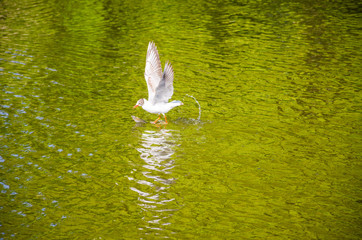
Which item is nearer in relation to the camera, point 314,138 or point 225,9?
point 314,138

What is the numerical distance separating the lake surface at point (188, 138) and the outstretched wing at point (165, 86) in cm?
106

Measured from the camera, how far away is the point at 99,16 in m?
34.9

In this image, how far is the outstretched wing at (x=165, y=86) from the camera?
13.6 meters

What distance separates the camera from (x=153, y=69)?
14.8 meters

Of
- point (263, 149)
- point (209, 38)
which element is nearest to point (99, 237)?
point (263, 149)

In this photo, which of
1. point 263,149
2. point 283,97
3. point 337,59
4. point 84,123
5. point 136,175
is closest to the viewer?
point 136,175

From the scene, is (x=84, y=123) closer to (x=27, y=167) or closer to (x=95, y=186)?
(x=27, y=167)

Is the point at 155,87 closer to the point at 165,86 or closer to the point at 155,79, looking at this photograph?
the point at 155,79

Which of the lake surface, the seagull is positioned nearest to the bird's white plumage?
the seagull

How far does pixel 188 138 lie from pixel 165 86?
6.12 ft

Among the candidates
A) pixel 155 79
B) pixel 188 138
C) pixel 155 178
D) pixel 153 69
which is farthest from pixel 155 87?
pixel 155 178

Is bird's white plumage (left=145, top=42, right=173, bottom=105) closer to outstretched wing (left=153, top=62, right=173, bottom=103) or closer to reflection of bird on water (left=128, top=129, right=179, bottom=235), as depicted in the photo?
outstretched wing (left=153, top=62, right=173, bottom=103)

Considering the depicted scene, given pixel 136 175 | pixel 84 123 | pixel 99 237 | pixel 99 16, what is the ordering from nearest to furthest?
pixel 99 237, pixel 136 175, pixel 84 123, pixel 99 16

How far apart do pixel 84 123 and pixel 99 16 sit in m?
21.6
